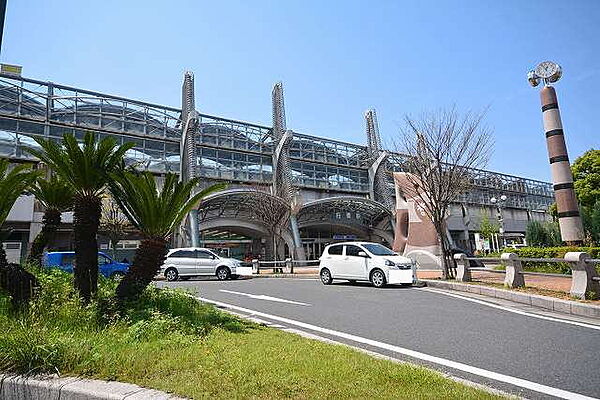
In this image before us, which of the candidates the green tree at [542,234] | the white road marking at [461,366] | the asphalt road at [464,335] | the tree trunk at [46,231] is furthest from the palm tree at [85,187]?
the green tree at [542,234]

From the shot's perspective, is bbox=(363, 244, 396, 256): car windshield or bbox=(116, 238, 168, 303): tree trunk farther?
bbox=(363, 244, 396, 256): car windshield

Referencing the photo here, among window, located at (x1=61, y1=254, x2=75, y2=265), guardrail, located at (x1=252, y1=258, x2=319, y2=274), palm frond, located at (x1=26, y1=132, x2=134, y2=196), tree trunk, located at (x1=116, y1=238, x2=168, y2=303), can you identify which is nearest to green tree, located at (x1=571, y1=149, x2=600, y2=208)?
guardrail, located at (x1=252, y1=258, x2=319, y2=274)

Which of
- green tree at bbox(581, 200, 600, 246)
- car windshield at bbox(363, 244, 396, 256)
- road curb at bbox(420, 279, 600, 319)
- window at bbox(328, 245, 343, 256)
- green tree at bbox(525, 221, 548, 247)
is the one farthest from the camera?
green tree at bbox(525, 221, 548, 247)

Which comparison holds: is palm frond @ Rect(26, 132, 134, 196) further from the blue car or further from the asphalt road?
the blue car

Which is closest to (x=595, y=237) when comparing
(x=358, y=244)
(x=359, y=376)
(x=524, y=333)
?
(x=358, y=244)

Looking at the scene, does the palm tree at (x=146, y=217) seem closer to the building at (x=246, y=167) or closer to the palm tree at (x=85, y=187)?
the palm tree at (x=85, y=187)

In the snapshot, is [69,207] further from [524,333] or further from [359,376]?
[524,333]

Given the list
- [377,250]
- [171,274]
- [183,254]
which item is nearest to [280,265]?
[183,254]

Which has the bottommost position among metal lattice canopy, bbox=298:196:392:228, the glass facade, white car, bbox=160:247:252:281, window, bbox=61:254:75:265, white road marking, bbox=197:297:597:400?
white road marking, bbox=197:297:597:400

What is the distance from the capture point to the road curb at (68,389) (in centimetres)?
312

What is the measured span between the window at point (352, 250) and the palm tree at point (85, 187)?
9.42 meters

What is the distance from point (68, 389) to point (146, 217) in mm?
3659

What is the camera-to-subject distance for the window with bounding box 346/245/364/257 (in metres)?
14.3

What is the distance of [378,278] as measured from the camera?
13.5 m
